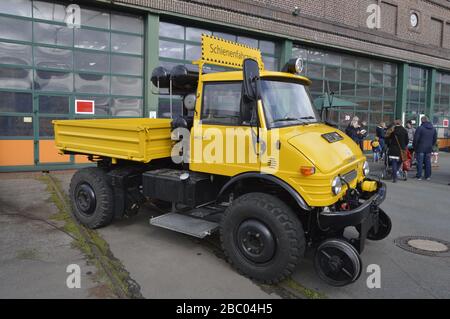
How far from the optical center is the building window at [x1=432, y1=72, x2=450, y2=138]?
2169 cm

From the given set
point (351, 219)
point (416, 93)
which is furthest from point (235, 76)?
point (416, 93)

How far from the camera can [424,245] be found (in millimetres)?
5340

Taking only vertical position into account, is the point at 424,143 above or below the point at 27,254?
above

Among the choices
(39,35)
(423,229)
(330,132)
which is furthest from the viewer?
(39,35)

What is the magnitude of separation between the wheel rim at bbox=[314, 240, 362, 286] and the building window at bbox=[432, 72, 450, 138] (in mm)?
21278

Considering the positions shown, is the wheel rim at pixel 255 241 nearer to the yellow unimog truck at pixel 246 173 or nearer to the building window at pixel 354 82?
the yellow unimog truck at pixel 246 173

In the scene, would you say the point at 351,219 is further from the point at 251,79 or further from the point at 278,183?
the point at 251,79

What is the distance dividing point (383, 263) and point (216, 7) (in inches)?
385

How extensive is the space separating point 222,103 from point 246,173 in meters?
0.95

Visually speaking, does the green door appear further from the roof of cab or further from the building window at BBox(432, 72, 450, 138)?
the building window at BBox(432, 72, 450, 138)

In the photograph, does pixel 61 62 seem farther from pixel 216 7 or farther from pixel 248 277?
pixel 248 277

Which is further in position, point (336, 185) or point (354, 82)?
point (354, 82)

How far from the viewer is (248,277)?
4141mm
